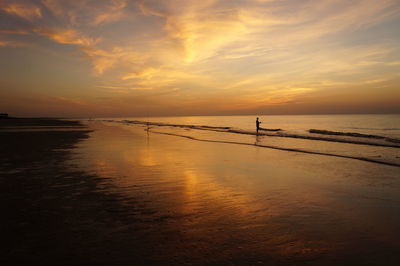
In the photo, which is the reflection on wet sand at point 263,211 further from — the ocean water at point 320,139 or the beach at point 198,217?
the ocean water at point 320,139

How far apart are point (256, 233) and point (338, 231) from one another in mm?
1801

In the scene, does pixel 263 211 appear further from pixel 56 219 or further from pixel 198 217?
pixel 56 219

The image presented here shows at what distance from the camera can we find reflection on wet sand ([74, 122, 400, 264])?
15.2ft

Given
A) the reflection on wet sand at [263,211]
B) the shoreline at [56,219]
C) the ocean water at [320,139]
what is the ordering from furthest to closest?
the ocean water at [320,139]
the reflection on wet sand at [263,211]
the shoreline at [56,219]

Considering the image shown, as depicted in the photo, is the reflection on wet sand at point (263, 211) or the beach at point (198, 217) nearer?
the beach at point (198, 217)

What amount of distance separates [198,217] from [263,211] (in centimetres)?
174

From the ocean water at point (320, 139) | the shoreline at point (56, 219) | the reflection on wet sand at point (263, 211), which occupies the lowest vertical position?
the ocean water at point (320, 139)

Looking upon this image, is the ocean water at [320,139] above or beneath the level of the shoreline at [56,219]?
beneath

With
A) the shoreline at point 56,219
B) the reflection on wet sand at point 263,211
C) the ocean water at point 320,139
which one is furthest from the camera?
the ocean water at point 320,139

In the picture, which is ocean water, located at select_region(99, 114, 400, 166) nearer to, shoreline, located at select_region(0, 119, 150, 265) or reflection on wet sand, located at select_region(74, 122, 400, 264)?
reflection on wet sand, located at select_region(74, 122, 400, 264)

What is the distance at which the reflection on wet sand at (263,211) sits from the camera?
4.63 m

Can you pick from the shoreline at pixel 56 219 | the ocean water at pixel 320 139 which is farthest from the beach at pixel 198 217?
the ocean water at pixel 320 139

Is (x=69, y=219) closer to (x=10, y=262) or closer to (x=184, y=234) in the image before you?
(x=10, y=262)

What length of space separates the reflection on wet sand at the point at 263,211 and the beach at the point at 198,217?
0.10 feet
